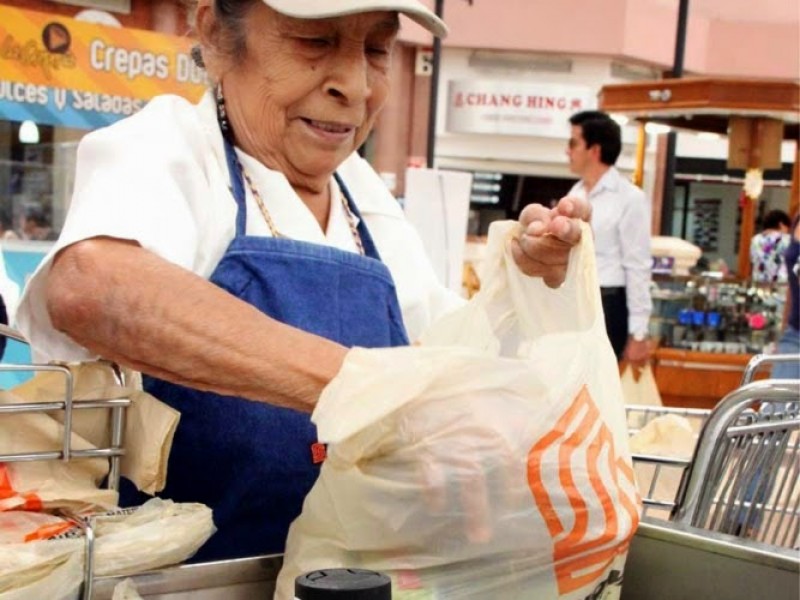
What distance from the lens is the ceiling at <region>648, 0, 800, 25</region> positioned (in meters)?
16.1

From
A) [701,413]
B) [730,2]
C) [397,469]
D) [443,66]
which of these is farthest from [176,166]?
[730,2]

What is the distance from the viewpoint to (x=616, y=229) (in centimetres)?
558

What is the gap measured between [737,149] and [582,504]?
8.50 meters

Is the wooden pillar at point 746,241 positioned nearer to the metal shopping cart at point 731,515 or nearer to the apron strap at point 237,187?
the metal shopping cart at point 731,515

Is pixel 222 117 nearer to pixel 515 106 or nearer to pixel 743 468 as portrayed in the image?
pixel 743 468

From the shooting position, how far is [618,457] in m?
1.06

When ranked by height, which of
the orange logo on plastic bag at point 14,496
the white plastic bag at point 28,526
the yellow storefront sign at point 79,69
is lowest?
the white plastic bag at point 28,526

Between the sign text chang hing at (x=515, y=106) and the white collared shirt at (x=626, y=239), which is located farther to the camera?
the sign text chang hing at (x=515, y=106)

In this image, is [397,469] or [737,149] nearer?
[397,469]

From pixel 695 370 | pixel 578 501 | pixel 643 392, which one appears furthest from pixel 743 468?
pixel 695 370

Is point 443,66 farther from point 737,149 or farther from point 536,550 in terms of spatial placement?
point 536,550

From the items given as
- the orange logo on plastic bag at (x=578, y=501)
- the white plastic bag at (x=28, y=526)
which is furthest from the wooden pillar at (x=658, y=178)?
the white plastic bag at (x=28, y=526)

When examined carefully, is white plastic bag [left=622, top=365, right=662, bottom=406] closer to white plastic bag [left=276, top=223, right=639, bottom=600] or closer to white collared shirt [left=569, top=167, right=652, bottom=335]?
white collared shirt [left=569, top=167, right=652, bottom=335]

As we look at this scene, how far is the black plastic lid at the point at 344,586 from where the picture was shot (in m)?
0.83
